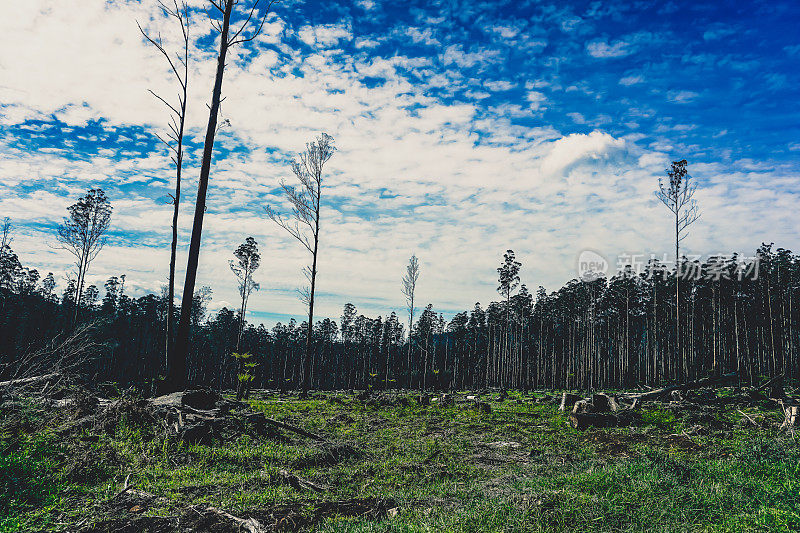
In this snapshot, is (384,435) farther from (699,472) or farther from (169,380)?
(699,472)

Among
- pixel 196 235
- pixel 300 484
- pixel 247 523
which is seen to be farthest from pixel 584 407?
pixel 196 235

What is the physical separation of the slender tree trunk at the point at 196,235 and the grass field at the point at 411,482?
6.66 feet

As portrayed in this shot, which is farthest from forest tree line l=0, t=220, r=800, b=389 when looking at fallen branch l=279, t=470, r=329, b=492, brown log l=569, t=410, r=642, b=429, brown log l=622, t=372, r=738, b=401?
fallen branch l=279, t=470, r=329, b=492

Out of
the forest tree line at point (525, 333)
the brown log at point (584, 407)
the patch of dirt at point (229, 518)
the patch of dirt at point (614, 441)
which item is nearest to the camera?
the patch of dirt at point (229, 518)

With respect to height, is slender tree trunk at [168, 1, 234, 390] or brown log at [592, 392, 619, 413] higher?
slender tree trunk at [168, 1, 234, 390]

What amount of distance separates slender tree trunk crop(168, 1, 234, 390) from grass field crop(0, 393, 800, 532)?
203 centimetres

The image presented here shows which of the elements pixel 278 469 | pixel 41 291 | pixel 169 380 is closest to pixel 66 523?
pixel 278 469

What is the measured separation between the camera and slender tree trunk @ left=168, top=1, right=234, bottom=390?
1049cm

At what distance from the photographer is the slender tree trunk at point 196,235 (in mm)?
10492

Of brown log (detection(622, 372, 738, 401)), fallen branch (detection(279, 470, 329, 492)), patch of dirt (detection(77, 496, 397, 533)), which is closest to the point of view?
patch of dirt (detection(77, 496, 397, 533))

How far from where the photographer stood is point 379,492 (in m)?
6.58

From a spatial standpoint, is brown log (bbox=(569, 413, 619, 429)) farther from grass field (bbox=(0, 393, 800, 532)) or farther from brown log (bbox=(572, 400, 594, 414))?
grass field (bbox=(0, 393, 800, 532))

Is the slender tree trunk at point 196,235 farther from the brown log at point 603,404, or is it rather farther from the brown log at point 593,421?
the brown log at point 603,404

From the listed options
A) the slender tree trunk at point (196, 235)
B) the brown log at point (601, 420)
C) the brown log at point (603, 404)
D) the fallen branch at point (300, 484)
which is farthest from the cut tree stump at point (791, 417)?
the slender tree trunk at point (196, 235)
